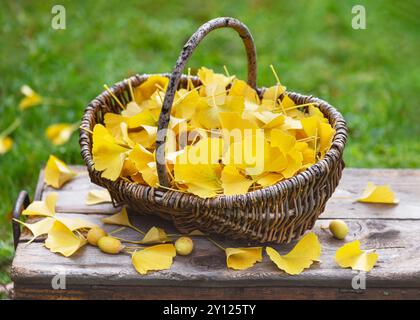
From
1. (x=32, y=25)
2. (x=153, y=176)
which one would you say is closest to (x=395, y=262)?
(x=153, y=176)

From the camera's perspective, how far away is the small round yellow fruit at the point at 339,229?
1486 millimetres

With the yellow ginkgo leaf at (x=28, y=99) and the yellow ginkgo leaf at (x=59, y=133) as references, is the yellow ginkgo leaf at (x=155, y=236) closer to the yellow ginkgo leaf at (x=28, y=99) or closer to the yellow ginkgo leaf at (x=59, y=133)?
the yellow ginkgo leaf at (x=59, y=133)

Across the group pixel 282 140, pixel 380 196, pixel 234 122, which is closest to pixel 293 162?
pixel 282 140

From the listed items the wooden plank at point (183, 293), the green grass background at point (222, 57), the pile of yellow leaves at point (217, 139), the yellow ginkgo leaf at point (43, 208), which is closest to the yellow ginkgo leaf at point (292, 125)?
the pile of yellow leaves at point (217, 139)

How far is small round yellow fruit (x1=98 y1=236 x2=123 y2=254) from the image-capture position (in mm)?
1403

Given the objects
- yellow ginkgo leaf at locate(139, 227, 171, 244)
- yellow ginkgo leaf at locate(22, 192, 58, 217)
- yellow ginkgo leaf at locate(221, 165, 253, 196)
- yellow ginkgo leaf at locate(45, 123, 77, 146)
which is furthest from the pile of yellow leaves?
yellow ginkgo leaf at locate(45, 123, 77, 146)

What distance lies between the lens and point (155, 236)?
1.42 metres

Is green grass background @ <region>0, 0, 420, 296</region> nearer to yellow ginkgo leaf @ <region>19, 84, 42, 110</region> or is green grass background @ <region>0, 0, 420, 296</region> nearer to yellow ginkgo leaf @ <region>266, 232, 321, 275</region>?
yellow ginkgo leaf @ <region>19, 84, 42, 110</region>

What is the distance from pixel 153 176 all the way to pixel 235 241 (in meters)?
0.23

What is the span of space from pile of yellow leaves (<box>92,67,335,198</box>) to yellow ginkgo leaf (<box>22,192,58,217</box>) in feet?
0.69

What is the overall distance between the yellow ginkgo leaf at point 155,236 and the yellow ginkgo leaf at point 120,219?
0.08 m

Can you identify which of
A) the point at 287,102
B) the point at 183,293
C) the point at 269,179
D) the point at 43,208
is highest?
the point at 287,102

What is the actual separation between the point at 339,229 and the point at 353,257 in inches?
4.1

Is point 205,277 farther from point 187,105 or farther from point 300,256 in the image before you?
point 187,105
